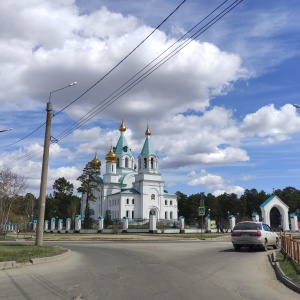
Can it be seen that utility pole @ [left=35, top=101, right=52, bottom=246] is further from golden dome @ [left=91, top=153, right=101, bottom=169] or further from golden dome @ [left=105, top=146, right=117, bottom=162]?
golden dome @ [left=105, top=146, right=117, bottom=162]

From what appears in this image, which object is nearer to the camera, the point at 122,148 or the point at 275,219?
the point at 275,219

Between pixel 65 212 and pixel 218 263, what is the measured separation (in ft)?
266

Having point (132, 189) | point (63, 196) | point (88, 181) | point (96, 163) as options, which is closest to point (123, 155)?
point (96, 163)

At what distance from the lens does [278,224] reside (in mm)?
50844

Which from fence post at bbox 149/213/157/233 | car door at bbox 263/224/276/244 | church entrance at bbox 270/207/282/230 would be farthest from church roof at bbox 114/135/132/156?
car door at bbox 263/224/276/244

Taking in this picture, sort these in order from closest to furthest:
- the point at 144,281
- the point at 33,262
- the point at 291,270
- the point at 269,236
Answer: the point at 144,281 → the point at 291,270 → the point at 33,262 → the point at 269,236

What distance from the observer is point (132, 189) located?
8119 centimetres

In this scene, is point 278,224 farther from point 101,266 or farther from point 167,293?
point 167,293

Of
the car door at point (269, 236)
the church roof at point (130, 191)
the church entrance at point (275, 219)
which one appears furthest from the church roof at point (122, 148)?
the car door at point (269, 236)

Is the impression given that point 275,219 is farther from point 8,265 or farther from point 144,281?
point 144,281

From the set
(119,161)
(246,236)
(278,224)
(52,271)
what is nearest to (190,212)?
(119,161)

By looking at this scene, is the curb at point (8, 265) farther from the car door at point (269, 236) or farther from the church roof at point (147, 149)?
the church roof at point (147, 149)

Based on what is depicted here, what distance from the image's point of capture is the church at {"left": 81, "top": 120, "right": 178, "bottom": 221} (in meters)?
78.8

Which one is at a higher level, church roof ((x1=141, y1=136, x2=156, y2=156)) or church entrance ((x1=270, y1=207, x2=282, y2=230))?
church roof ((x1=141, y1=136, x2=156, y2=156))
